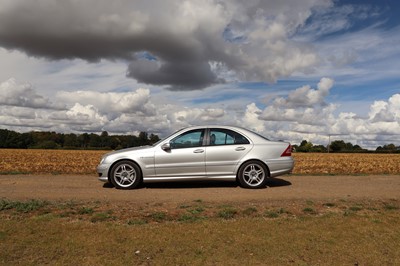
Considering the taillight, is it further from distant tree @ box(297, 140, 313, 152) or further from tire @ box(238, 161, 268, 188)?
distant tree @ box(297, 140, 313, 152)

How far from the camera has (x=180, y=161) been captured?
30.4 ft

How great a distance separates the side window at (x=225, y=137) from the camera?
373 inches

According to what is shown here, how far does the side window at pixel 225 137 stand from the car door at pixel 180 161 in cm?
37

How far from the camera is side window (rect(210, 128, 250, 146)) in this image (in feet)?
31.1

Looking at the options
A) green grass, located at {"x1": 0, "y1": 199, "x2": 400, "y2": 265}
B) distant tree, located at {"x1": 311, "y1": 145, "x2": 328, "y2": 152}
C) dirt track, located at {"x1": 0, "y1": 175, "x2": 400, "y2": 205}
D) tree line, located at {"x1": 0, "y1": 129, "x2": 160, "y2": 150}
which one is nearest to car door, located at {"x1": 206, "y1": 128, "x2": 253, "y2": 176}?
dirt track, located at {"x1": 0, "y1": 175, "x2": 400, "y2": 205}

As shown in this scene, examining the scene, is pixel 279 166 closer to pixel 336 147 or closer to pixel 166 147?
pixel 166 147

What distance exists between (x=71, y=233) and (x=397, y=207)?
224 inches

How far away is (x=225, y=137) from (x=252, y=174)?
1109 mm

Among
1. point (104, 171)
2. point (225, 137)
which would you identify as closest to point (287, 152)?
point (225, 137)

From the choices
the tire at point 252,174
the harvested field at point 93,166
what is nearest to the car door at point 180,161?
the tire at point 252,174

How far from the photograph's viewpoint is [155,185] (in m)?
9.87

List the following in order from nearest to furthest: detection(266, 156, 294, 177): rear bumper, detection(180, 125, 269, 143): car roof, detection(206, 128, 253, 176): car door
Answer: detection(206, 128, 253, 176): car door
detection(266, 156, 294, 177): rear bumper
detection(180, 125, 269, 143): car roof

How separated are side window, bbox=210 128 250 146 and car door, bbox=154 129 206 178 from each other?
0.37m

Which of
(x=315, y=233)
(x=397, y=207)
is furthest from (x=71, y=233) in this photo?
(x=397, y=207)
